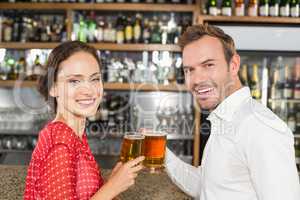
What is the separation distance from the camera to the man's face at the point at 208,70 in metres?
1.27

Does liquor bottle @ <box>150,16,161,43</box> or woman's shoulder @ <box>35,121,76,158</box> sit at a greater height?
liquor bottle @ <box>150,16,161,43</box>

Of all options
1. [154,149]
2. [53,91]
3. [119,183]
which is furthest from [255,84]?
[119,183]

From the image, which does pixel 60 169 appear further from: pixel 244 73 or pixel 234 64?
pixel 244 73

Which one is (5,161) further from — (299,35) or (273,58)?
(299,35)

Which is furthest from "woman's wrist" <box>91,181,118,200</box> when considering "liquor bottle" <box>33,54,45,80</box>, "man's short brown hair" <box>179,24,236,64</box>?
"liquor bottle" <box>33,54,45,80</box>

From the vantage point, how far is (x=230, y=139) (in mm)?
1124

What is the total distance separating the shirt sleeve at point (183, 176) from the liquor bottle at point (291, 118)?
254cm

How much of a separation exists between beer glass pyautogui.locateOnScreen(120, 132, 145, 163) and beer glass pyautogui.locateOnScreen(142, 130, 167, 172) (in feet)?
0.06

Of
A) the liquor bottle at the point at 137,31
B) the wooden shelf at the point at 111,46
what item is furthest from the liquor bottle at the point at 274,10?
the liquor bottle at the point at 137,31

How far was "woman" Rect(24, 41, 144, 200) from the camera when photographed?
995 mm

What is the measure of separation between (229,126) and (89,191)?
414mm

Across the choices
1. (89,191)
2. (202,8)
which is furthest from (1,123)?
(89,191)

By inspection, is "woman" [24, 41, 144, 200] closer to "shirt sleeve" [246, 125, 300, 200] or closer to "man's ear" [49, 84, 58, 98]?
"man's ear" [49, 84, 58, 98]

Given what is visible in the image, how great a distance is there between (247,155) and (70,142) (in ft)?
1.46
